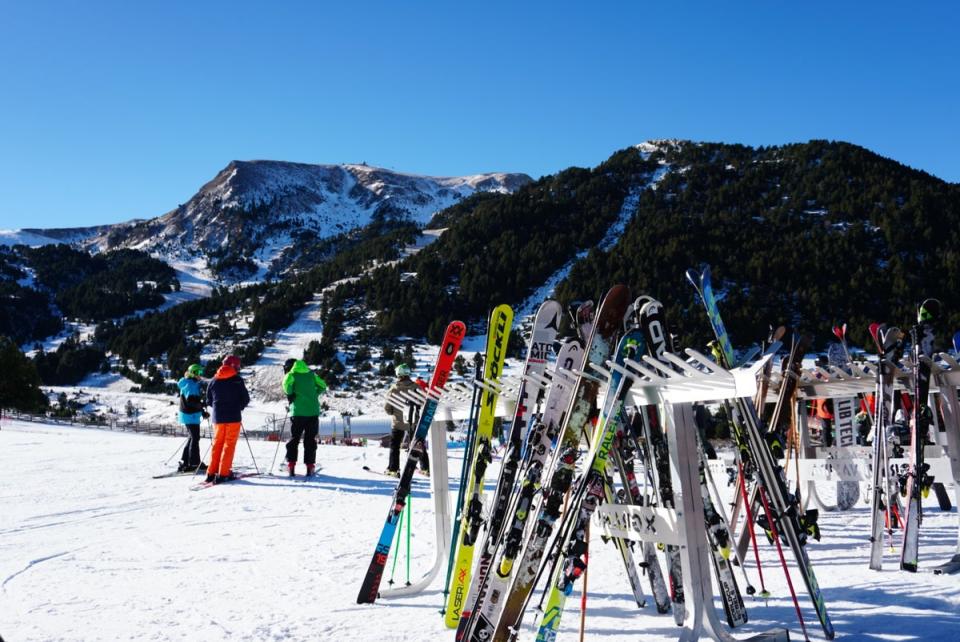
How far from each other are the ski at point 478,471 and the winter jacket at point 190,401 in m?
7.61

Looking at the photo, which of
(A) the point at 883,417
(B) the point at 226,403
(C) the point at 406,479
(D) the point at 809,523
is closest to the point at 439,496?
(C) the point at 406,479

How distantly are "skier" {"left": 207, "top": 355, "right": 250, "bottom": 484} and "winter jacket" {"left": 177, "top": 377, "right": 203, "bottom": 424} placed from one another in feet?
3.16

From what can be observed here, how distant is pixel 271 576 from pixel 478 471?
6.48 feet

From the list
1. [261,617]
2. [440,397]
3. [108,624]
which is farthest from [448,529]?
[108,624]

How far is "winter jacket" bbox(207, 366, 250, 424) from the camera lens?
916 centimetres

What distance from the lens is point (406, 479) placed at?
4301 millimetres

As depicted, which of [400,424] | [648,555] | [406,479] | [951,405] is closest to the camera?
[648,555]

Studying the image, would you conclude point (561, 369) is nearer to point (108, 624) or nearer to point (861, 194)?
point (108, 624)

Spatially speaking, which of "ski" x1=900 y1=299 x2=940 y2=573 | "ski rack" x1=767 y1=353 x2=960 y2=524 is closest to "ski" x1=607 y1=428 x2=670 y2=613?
"ski" x1=900 y1=299 x2=940 y2=573

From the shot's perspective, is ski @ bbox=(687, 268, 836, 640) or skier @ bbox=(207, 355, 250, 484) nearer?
ski @ bbox=(687, 268, 836, 640)

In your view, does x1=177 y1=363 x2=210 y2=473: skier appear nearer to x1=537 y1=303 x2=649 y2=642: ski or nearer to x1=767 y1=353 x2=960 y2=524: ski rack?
x1=767 y1=353 x2=960 y2=524: ski rack

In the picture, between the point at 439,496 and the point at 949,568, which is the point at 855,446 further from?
the point at 439,496

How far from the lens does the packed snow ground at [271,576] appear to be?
11.9 feet

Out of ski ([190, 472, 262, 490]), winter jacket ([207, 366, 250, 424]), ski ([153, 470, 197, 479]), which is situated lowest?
ski ([153, 470, 197, 479])
